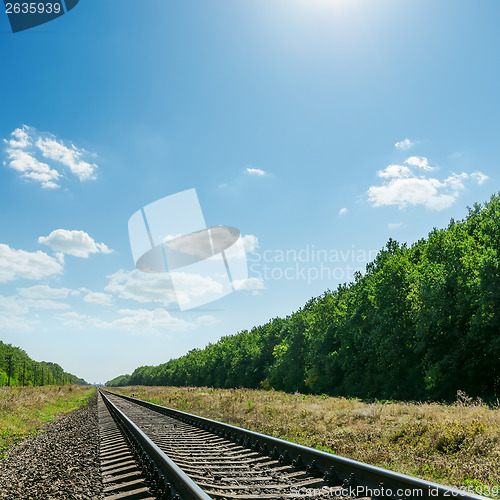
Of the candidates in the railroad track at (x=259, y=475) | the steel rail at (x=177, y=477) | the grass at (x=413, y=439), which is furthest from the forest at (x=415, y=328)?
the steel rail at (x=177, y=477)

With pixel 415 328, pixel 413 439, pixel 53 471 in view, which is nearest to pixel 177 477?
pixel 53 471

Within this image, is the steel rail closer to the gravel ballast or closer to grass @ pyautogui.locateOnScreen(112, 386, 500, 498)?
the gravel ballast

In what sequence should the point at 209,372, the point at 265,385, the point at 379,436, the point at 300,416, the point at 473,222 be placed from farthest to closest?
the point at 209,372 < the point at 265,385 < the point at 473,222 < the point at 300,416 < the point at 379,436


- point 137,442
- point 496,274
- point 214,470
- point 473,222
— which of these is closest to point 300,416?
point 137,442

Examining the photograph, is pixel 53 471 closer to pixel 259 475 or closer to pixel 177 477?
pixel 177 477

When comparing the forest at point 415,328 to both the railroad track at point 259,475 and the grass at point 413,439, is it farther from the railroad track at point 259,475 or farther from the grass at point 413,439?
the railroad track at point 259,475

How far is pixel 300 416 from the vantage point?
12875mm

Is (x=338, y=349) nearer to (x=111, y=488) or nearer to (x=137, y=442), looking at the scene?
(x=137, y=442)

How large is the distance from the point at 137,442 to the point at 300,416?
225 inches

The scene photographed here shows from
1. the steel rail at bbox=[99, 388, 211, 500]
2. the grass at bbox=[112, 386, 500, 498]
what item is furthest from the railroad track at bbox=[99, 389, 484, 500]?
the grass at bbox=[112, 386, 500, 498]

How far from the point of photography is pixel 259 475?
19.7 feet

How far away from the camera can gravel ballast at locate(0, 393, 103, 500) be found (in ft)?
19.0

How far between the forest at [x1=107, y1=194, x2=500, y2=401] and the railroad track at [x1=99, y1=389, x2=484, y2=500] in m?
22.2

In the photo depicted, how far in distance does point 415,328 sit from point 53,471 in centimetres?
3191
